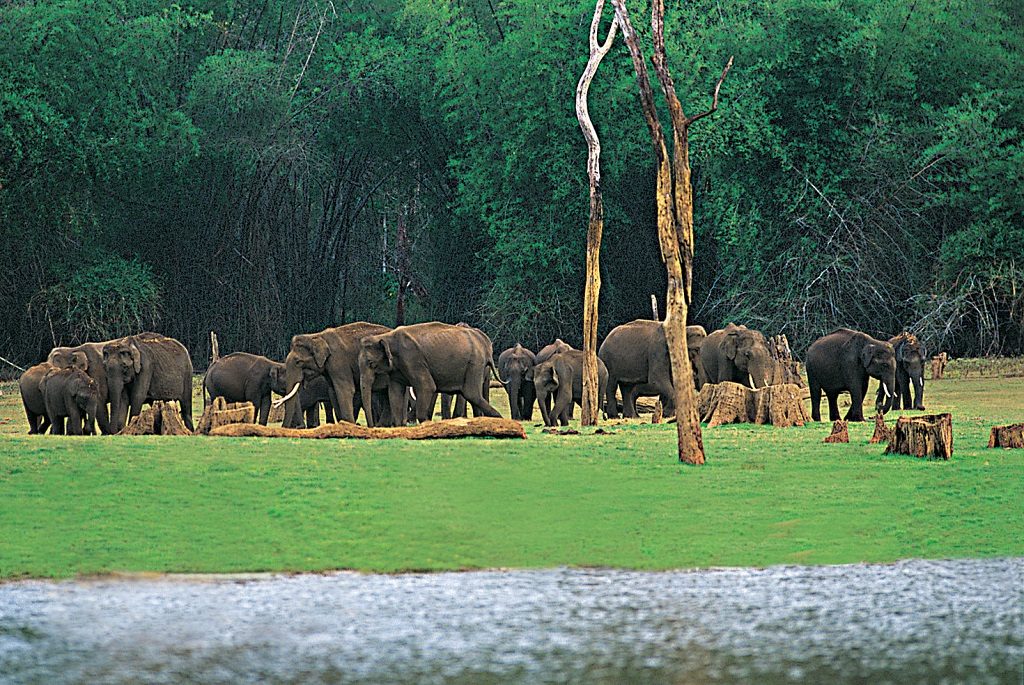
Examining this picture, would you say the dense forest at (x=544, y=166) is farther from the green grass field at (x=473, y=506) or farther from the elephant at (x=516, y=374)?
the green grass field at (x=473, y=506)

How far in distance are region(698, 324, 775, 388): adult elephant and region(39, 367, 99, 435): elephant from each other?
757cm

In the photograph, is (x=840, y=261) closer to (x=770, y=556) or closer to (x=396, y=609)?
(x=770, y=556)

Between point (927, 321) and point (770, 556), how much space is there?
1787 centimetres

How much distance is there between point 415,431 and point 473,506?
13.6 ft

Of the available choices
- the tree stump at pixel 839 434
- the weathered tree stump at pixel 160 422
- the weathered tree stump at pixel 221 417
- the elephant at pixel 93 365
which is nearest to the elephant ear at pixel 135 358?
the elephant at pixel 93 365

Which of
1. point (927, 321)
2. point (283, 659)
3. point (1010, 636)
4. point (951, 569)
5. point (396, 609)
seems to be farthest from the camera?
point (927, 321)

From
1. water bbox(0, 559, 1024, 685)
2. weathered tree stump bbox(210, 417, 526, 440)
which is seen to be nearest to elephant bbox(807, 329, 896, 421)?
weathered tree stump bbox(210, 417, 526, 440)

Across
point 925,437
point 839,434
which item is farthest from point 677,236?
point 925,437

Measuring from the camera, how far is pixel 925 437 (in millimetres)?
12438

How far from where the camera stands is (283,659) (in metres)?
6.02

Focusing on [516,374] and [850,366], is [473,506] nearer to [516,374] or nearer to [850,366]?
[850,366]

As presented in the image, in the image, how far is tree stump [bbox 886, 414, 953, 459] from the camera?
12.4 meters

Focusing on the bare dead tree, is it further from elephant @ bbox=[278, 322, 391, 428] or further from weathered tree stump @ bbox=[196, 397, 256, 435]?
elephant @ bbox=[278, 322, 391, 428]

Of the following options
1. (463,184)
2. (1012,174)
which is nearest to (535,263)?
(463,184)
